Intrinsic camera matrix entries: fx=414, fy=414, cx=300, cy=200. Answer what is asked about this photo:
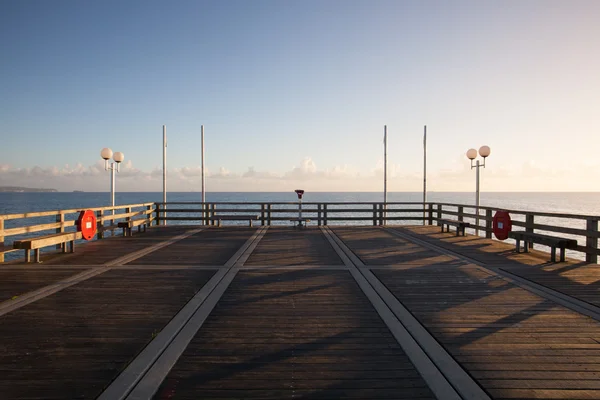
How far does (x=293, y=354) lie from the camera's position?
3973mm

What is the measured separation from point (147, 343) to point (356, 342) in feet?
7.02

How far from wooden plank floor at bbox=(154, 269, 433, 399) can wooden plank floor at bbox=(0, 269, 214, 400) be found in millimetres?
638

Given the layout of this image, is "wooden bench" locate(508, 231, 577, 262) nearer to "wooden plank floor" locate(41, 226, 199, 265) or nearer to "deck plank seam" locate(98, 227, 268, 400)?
"deck plank seam" locate(98, 227, 268, 400)

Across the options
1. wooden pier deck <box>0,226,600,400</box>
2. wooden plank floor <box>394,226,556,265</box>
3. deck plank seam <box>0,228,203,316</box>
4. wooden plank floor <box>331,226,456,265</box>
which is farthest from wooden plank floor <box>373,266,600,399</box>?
deck plank seam <box>0,228,203,316</box>

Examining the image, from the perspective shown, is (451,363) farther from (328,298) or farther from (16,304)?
(16,304)

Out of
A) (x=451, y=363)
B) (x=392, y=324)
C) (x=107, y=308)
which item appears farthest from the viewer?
(x=107, y=308)

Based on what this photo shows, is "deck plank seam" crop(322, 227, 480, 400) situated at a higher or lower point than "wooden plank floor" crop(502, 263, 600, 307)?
lower

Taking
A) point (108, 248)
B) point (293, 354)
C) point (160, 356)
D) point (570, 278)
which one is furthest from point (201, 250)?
point (570, 278)

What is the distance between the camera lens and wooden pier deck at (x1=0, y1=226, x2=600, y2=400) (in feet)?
11.1

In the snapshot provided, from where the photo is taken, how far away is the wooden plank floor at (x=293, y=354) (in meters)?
3.31

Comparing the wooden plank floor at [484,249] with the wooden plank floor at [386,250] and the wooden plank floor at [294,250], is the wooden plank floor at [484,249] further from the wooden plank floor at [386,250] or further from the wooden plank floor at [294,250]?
the wooden plank floor at [294,250]

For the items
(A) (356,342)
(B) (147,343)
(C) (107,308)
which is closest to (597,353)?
(A) (356,342)

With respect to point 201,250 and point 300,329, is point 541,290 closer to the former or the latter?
point 300,329

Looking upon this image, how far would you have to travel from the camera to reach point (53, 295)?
20.2 feet
